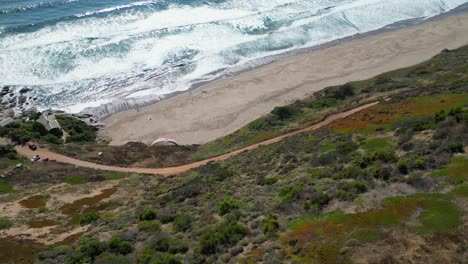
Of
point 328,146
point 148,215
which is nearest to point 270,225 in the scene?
point 148,215

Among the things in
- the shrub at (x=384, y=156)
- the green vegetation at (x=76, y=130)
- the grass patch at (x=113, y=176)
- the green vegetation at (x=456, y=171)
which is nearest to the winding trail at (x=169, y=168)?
the grass patch at (x=113, y=176)

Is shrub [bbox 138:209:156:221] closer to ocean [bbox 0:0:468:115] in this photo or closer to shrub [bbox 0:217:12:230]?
shrub [bbox 0:217:12:230]

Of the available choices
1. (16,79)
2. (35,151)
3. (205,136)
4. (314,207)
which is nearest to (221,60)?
(205,136)

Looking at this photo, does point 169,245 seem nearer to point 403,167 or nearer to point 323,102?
point 403,167

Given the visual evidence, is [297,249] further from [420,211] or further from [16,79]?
[16,79]

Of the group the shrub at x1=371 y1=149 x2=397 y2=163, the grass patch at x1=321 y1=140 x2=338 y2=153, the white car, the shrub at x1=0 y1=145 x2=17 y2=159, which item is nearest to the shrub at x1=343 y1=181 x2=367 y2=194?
the shrub at x1=371 y1=149 x2=397 y2=163

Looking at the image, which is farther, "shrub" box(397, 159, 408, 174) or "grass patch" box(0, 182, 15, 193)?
"grass patch" box(0, 182, 15, 193)

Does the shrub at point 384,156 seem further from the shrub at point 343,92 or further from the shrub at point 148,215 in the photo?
the shrub at point 343,92

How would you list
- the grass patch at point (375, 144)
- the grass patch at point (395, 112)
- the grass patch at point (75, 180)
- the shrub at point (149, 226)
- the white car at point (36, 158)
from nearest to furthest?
the shrub at point (149, 226), the grass patch at point (375, 144), the grass patch at point (395, 112), the grass patch at point (75, 180), the white car at point (36, 158)
